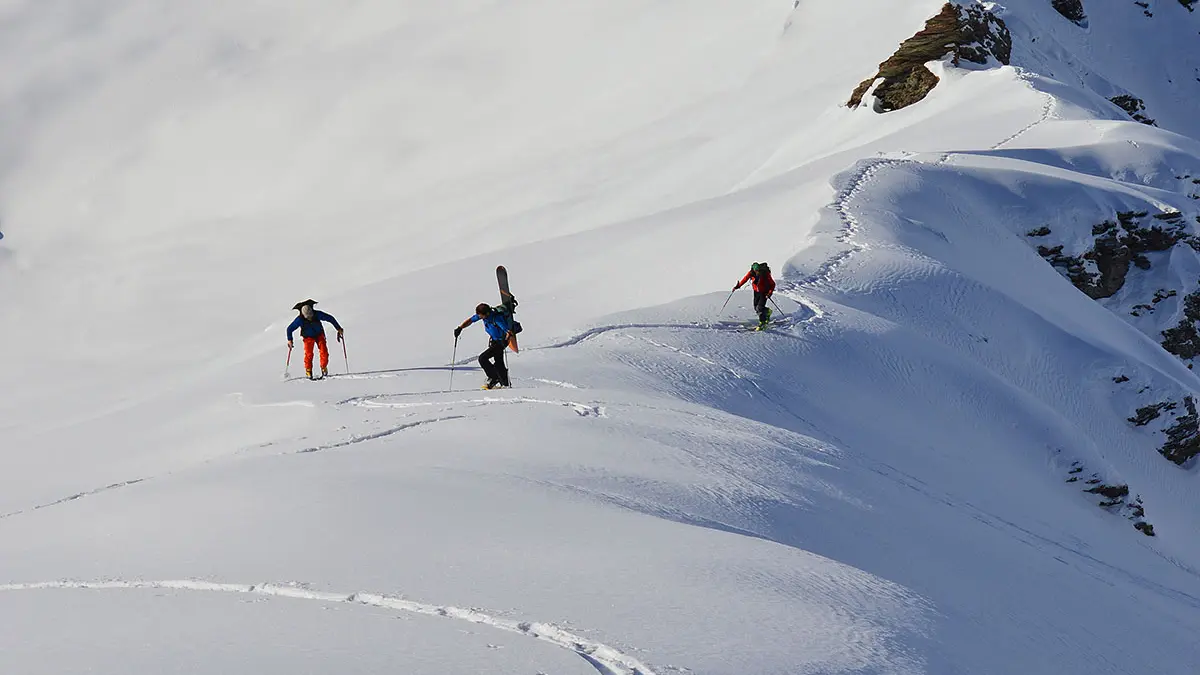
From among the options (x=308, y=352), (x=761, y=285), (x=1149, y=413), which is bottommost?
(x=1149, y=413)

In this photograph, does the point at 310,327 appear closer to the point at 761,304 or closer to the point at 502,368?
Result: the point at 502,368

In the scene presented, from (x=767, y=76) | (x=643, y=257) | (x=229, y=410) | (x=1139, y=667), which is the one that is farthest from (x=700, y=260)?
(x=767, y=76)

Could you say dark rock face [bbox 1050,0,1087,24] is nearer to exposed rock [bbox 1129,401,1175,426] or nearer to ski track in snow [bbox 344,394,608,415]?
exposed rock [bbox 1129,401,1175,426]

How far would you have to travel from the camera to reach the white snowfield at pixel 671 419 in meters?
8.01

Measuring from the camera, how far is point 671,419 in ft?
45.2

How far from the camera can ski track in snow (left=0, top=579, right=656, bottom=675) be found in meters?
7.18

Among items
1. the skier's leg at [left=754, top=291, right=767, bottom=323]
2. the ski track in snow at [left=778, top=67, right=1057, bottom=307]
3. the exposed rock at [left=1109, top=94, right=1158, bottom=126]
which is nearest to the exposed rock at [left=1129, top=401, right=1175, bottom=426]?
the ski track in snow at [left=778, top=67, right=1057, bottom=307]

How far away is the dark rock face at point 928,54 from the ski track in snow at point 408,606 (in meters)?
38.6

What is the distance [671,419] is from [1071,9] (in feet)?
183

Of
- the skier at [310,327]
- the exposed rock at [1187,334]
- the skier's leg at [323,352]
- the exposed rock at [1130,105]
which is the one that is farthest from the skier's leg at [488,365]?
the exposed rock at [1130,105]

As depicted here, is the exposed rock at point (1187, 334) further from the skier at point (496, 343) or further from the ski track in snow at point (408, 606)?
the ski track in snow at point (408, 606)

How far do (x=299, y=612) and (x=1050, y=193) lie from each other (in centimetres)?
2580

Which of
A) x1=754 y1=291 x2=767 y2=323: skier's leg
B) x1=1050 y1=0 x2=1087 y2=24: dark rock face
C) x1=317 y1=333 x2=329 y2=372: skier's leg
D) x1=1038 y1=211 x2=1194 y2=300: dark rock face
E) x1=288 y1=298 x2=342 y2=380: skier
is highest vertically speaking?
x1=1050 y1=0 x2=1087 y2=24: dark rock face

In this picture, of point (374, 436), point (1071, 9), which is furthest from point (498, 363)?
point (1071, 9)
